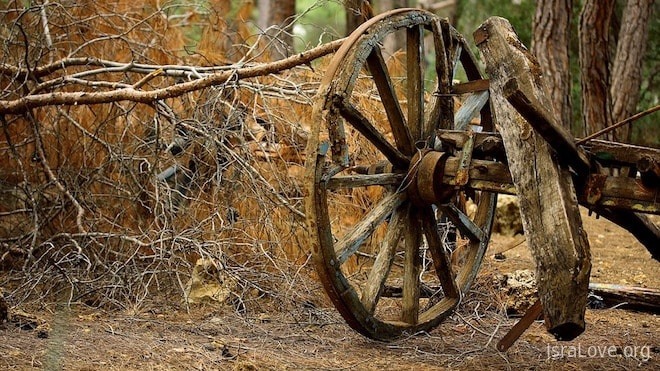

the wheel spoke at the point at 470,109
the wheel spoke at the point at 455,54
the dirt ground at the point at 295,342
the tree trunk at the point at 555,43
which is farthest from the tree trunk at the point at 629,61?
the wheel spoke at the point at 455,54

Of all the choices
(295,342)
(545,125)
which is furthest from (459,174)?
(295,342)

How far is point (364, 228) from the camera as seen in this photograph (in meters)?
4.96

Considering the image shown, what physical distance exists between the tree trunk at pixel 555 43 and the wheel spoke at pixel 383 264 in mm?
5340

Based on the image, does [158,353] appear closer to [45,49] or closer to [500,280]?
[500,280]

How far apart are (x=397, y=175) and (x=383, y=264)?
520 mm

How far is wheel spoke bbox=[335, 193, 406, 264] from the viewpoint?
480 centimetres

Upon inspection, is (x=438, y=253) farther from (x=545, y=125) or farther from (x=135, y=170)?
(x=135, y=170)

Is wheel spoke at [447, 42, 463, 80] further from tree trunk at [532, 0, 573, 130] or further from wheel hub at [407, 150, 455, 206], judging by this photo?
tree trunk at [532, 0, 573, 130]

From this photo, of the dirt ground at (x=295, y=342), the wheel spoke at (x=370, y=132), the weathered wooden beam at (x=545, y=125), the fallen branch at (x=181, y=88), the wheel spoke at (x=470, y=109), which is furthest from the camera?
the fallen branch at (x=181, y=88)

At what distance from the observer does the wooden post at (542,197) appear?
3.87 meters

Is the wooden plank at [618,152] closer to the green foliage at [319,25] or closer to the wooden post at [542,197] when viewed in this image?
the wooden post at [542,197]

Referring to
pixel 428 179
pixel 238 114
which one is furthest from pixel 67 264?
pixel 428 179

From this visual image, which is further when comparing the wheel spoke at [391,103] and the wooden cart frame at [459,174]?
the wheel spoke at [391,103]

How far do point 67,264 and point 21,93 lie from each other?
1.47m
